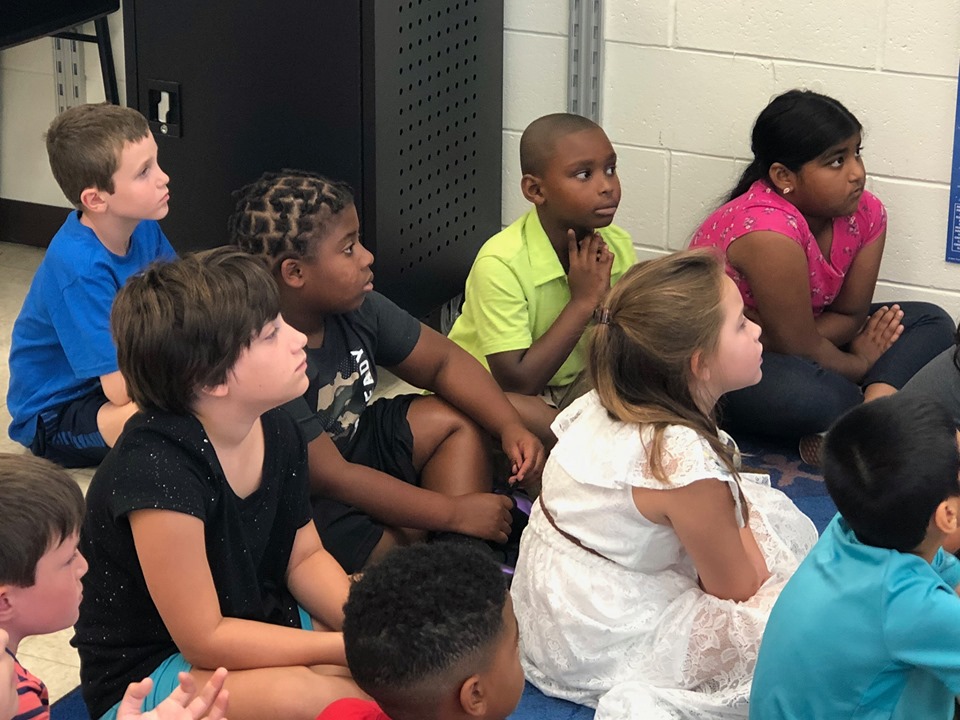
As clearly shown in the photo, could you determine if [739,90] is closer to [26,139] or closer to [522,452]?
[522,452]

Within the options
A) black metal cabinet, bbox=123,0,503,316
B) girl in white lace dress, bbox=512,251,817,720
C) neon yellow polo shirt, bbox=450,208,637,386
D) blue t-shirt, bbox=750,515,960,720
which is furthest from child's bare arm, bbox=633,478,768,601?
black metal cabinet, bbox=123,0,503,316

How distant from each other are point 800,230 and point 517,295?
0.58m

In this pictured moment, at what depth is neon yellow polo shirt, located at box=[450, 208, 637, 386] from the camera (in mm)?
2520

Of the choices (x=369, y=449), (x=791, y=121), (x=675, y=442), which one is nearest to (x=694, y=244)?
(x=791, y=121)

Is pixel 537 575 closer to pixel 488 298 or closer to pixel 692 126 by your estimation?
pixel 488 298

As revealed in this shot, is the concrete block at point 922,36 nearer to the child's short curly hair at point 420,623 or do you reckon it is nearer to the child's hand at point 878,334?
the child's hand at point 878,334

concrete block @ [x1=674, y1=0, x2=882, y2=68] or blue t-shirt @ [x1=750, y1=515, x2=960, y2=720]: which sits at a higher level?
concrete block @ [x1=674, y1=0, x2=882, y2=68]

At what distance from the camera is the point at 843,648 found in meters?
1.54

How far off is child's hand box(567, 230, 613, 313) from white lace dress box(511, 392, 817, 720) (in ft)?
1.79

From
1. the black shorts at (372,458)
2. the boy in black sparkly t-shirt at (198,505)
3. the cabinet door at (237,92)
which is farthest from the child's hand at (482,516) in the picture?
the cabinet door at (237,92)

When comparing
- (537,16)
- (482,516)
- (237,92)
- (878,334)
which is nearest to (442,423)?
(482,516)

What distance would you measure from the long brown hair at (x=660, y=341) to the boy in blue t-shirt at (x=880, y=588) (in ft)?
→ 0.91

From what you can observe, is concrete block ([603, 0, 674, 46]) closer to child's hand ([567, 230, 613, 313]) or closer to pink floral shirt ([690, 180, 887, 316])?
pink floral shirt ([690, 180, 887, 316])

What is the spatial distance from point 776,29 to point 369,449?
1277mm
